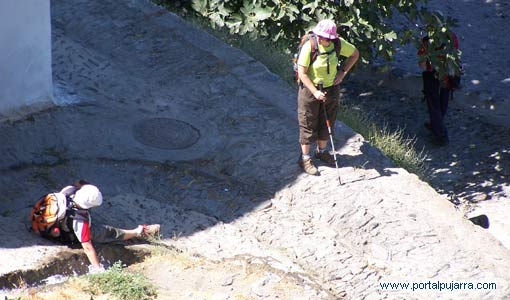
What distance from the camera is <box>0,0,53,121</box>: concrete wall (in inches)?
329

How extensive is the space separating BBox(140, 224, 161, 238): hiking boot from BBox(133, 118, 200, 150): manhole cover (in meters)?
1.55

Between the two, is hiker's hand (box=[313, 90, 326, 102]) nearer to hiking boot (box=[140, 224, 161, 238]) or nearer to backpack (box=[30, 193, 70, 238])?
hiking boot (box=[140, 224, 161, 238])

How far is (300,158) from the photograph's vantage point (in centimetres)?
830

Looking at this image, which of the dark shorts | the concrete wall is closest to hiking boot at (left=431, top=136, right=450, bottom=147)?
the concrete wall

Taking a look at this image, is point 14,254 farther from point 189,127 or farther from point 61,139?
point 189,127

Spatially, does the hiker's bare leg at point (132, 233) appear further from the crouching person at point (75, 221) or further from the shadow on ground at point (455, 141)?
the shadow on ground at point (455, 141)

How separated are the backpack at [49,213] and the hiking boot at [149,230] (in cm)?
73

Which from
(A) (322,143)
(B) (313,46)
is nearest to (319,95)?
(B) (313,46)

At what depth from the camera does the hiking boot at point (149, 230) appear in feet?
23.7

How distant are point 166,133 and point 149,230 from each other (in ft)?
6.29

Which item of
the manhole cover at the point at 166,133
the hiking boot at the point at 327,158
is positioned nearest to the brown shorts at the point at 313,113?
the hiking boot at the point at 327,158

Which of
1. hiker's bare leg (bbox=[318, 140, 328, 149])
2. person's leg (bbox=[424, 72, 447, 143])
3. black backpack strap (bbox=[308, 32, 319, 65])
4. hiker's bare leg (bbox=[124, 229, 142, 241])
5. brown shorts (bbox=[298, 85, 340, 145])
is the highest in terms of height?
black backpack strap (bbox=[308, 32, 319, 65])

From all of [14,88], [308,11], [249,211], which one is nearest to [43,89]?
[14,88]

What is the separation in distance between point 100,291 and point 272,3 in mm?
5265
